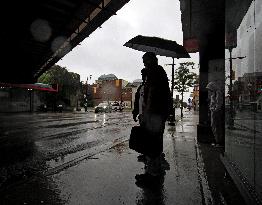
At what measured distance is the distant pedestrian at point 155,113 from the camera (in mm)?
4207

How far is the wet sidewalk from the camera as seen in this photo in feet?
10.5

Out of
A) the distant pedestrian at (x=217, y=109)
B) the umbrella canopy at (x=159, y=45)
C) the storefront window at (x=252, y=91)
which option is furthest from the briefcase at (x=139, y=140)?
the distant pedestrian at (x=217, y=109)

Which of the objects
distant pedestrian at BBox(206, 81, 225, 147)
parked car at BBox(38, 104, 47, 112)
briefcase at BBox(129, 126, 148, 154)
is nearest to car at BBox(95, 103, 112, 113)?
parked car at BBox(38, 104, 47, 112)

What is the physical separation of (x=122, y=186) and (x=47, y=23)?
8017 mm

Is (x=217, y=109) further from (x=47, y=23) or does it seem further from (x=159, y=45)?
(x=47, y=23)

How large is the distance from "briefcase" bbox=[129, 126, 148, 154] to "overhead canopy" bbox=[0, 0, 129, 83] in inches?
206

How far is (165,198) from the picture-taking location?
3262 millimetres

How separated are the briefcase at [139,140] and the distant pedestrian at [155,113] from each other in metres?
0.05

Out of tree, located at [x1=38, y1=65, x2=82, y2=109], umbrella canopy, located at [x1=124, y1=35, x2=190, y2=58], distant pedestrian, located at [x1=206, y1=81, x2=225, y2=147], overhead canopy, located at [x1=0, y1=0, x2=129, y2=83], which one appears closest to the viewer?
umbrella canopy, located at [x1=124, y1=35, x2=190, y2=58]

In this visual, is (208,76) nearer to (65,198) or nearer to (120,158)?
(120,158)

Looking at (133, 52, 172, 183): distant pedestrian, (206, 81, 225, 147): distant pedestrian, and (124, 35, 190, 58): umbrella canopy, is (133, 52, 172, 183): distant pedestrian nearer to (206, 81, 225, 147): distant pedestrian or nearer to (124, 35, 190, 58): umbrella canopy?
(124, 35, 190, 58): umbrella canopy

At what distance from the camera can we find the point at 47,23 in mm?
9875

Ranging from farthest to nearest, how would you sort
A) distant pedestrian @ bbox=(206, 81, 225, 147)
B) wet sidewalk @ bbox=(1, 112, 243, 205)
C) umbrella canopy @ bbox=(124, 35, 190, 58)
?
1. distant pedestrian @ bbox=(206, 81, 225, 147)
2. umbrella canopy @ bbox=(124, 35, 190, 58)
3. wet sidewalk @ bbox=(1, 112, 243, 205)

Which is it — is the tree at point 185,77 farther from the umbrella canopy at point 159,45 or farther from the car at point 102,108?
the umbrella canopy at point 159,45
